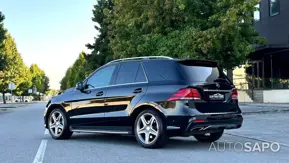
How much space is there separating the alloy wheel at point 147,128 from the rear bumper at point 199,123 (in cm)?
40

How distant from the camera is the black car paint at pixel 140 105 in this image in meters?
7.88

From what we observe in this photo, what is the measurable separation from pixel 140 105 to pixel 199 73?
133cm

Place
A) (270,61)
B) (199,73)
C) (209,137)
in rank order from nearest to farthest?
1. (199,73)
2. (209,137)
3. (270,61)

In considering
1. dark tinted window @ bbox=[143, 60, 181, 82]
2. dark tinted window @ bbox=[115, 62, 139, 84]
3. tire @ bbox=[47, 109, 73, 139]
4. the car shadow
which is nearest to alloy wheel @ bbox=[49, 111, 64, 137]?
tire @ bbox=[47, 109, 73, 139]

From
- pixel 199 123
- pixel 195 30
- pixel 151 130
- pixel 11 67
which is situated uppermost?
pixel 195 30

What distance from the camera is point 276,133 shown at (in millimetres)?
11172

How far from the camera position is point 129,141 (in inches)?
378

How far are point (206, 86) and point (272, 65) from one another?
29140 mm

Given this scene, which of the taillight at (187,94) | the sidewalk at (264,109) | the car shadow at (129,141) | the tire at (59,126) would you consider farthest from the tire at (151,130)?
the sidewalk at (264,109)

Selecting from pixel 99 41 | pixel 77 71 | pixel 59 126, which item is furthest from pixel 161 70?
pixel 77 71

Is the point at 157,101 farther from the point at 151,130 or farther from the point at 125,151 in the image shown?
the point at 125,151

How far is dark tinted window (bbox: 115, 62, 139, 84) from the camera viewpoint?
895cm

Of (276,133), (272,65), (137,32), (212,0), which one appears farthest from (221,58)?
(272,65)

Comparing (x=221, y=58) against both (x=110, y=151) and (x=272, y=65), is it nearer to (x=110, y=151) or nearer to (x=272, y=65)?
(x=110, y=151)
